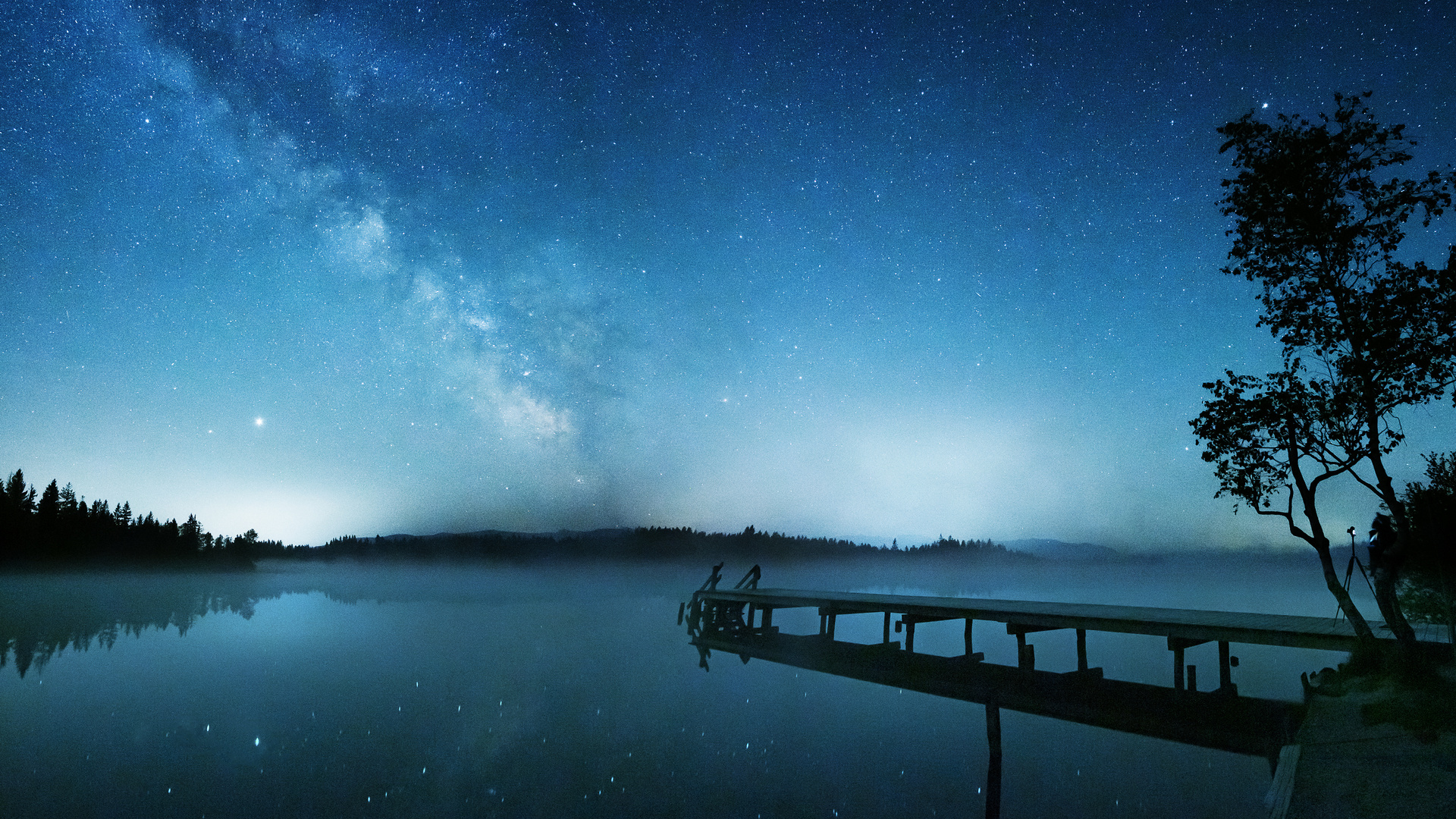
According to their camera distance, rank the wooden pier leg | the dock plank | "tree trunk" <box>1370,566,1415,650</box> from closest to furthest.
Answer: "tree trunk" <box>1370,566,1415,650</box> → the wooden pier leg → the dock plank

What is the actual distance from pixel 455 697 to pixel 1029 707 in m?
16.7

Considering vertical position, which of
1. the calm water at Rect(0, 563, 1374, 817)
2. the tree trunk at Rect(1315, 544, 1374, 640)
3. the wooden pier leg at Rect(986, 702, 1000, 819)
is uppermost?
the tree trunk at Rect(1315, 544, 1374, 640)

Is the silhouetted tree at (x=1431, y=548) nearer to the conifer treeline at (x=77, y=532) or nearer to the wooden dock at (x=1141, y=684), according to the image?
the wooden dock at (x=1141, y=684)

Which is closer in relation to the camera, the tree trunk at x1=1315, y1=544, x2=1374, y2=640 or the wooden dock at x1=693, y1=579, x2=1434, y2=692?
the tree trunk at x1=1315, y1=544, x2=1374, y2=640

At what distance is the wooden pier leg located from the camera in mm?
12469

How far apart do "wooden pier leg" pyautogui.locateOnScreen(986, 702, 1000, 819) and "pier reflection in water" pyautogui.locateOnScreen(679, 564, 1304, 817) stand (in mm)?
15

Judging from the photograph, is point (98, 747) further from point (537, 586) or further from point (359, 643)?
point (537, 586)

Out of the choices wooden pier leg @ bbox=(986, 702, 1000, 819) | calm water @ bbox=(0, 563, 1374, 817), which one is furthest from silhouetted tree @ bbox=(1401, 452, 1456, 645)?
wooden pier leg @ bbox=(986, 702, 1000, 819)

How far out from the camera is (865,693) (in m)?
21.9

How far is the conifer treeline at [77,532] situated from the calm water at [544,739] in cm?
5791

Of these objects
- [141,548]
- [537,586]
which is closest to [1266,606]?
[537,586]

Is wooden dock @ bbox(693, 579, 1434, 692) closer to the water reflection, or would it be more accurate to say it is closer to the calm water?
the calm water

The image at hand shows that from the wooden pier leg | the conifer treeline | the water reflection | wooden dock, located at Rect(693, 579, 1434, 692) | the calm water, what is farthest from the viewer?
the conifer treeline

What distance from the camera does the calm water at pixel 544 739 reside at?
12.8 metres
